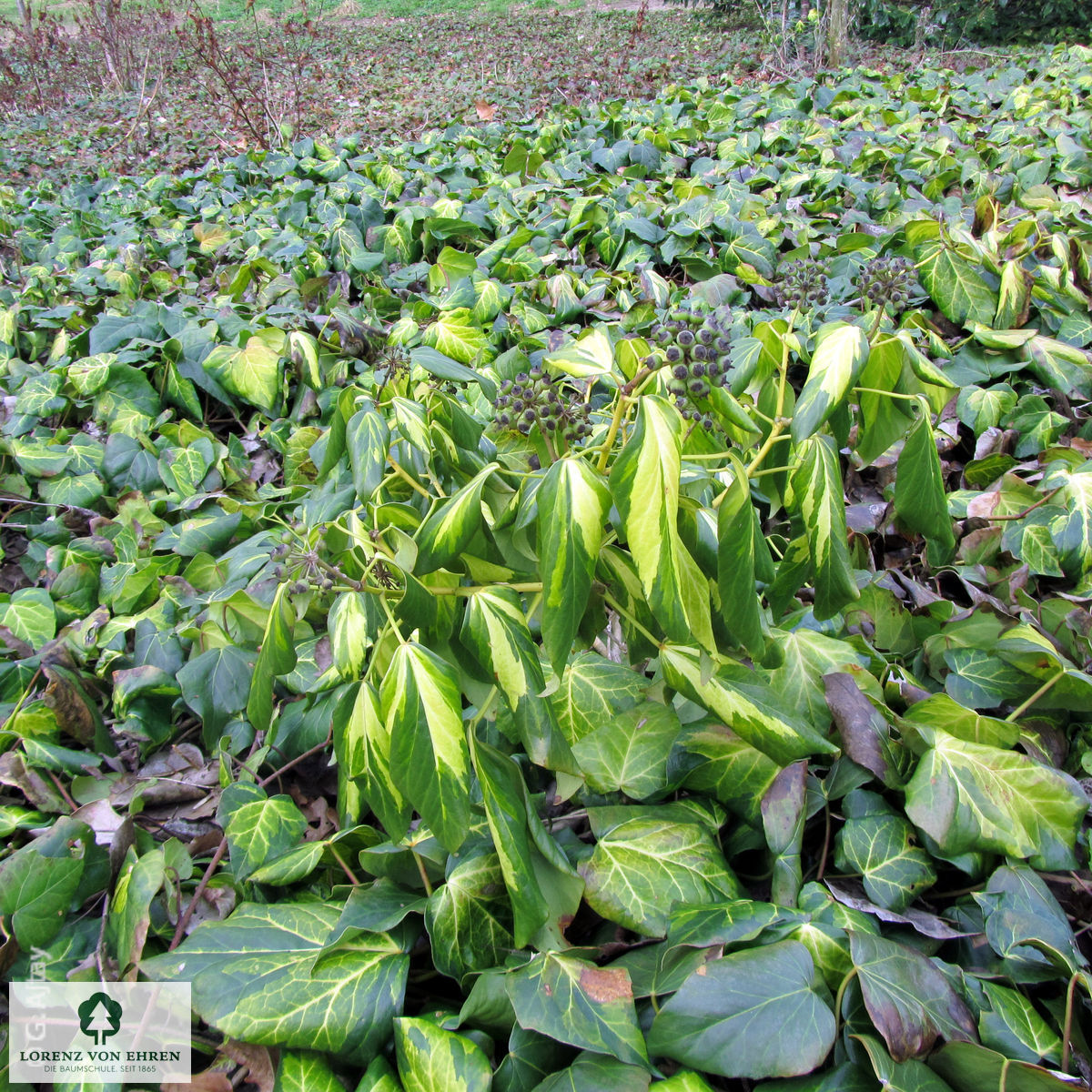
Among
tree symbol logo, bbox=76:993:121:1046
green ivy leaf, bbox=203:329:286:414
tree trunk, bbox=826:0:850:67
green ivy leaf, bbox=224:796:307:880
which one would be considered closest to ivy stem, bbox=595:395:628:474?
green ivy leaf, bbox=224:796:307:880

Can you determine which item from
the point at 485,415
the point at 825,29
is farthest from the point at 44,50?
the point at 485,415

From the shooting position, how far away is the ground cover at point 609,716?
3.28 feet

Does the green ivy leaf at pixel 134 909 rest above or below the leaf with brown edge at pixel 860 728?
below

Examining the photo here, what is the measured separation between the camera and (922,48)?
322 inches

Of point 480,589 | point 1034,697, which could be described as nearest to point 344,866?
point 480,589

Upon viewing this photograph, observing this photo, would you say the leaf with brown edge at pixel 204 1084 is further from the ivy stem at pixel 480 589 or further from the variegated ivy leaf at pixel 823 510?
the variegated ivy leaf at pixel 823 510

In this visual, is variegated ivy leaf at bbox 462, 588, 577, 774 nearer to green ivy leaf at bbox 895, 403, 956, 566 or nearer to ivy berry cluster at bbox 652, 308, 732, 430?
ivy berry cluster at bbox 652, 308, 732, 430

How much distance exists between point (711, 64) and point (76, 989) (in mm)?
8454

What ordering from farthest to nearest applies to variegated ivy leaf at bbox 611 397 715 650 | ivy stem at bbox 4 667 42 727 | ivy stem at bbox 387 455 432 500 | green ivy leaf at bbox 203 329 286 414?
green ivy leaf at bbox 203 329 286 414, ivy stem at bbox 4 667 42 727, ivy stem at bbox 387 455 432 500, variegated ivy leaf at bbox 611 397 715 650

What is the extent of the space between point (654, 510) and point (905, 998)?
75 centimetres

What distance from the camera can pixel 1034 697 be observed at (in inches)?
55.1

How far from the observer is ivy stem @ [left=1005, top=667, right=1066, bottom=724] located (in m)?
1.38

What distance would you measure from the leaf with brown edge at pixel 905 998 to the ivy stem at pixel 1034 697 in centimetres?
54

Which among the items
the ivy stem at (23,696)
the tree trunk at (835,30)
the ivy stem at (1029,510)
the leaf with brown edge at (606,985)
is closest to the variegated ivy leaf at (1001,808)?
the leaf with brown edge at (606,985)
